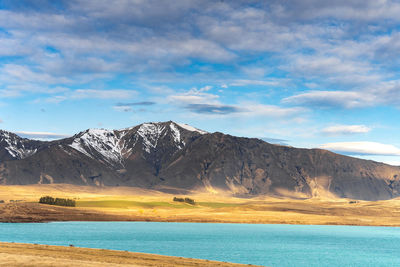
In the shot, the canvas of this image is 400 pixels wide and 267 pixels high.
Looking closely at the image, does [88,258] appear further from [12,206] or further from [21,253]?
[12,206]

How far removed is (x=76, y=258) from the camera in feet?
153

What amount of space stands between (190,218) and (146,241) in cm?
7080

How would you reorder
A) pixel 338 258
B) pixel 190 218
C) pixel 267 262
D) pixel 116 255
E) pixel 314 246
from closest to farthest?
pixel 116 255 < pixel 267 262 < pixel 338 258 < pixel 314 246 < pixel 190 218

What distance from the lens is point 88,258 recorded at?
1859 inches

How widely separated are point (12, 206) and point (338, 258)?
350 ft

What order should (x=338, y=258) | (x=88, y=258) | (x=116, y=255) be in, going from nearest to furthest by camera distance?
(x=88, y=258)
(x=116, y=255)
(x=338, y=258)

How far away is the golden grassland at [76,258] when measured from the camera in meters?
41.1

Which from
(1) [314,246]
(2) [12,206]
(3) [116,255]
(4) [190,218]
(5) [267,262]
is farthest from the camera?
(4) [190,218]

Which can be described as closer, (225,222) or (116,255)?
(116,255)

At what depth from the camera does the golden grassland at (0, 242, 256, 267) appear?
41094 mm

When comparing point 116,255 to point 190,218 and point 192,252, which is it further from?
point 190,218

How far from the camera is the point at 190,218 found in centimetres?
15638

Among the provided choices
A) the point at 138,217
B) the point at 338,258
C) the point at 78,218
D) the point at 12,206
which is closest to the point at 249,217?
the point at 138,217

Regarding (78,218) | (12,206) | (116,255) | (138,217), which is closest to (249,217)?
(138,217)
